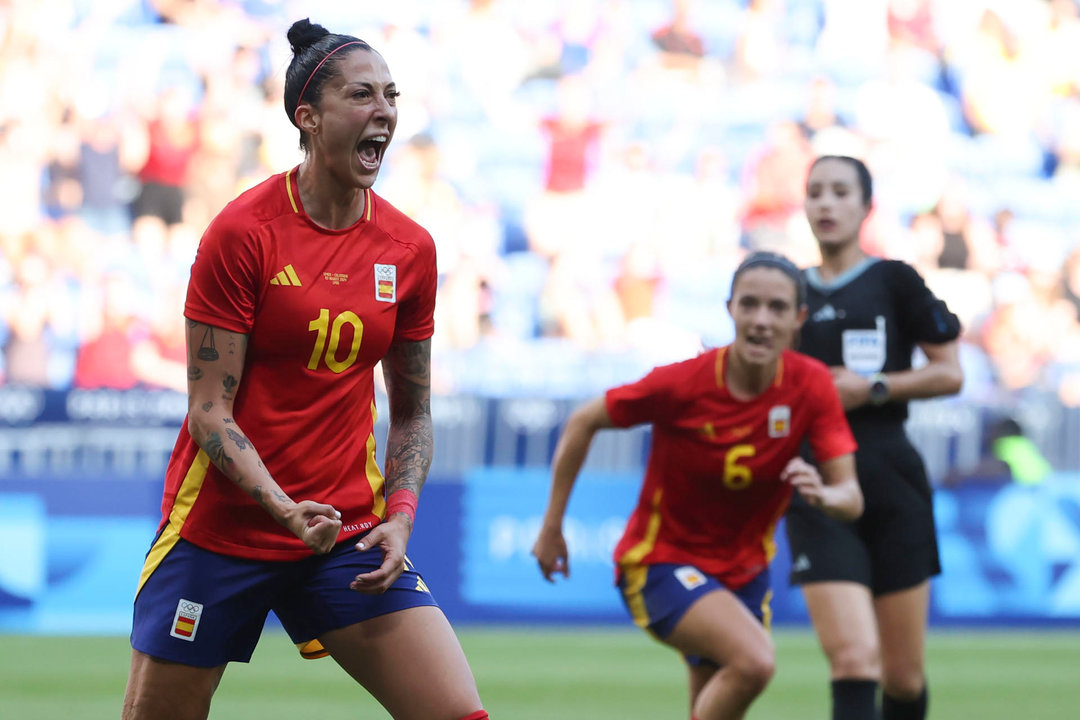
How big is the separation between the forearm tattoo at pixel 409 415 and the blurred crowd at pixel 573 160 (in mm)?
8519

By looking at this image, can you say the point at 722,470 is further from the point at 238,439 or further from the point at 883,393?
the point at 238,439

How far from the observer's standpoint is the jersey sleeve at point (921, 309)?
230 inches

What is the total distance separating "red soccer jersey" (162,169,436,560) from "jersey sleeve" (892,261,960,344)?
266 centimetres

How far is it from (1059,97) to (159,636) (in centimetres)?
1535

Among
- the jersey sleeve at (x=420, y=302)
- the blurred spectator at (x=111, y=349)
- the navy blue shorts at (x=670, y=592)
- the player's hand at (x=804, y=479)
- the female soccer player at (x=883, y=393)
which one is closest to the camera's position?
the jersey sleeve at (x=420, y=302)

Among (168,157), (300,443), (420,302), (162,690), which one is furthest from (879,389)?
(168,157)

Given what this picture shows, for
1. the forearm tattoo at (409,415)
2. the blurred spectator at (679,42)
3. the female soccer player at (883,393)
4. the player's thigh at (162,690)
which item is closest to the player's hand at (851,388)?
the female soccer player at (883,393)

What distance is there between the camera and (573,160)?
14.8 metres

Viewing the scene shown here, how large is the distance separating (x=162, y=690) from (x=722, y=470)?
2.36 metres

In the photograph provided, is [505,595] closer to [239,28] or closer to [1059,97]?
[239,28]

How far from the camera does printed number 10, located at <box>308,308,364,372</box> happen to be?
3650 mm

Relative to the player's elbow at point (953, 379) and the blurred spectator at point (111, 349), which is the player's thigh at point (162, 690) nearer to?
the player's elbow at point (953, 379)

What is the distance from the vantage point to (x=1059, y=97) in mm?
16875

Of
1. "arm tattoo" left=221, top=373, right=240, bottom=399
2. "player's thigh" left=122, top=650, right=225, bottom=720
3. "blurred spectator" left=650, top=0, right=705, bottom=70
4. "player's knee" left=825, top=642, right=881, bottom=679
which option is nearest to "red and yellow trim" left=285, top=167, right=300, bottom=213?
"arm tattoo" left=221, top=373, right=240, bottom=399
